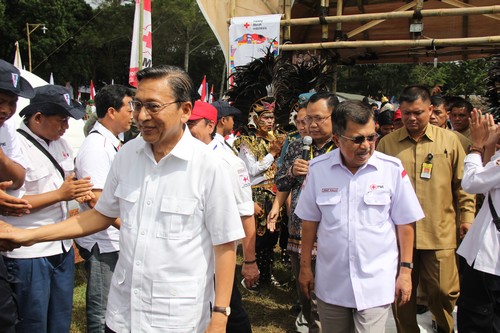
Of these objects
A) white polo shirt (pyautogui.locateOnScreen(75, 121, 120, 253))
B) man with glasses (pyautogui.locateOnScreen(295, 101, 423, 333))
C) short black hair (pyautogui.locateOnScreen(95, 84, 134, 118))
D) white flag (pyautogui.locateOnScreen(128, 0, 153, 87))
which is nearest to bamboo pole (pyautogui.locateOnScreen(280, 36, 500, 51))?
white flag (pyautogui.locateOnScreen(128, 0, 153, 87))

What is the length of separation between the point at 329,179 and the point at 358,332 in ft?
3.19

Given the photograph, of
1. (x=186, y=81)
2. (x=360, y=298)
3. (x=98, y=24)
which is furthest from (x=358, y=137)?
(x=98, y=24)

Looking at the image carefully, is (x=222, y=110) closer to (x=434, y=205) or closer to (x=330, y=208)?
(x=434, y=205)

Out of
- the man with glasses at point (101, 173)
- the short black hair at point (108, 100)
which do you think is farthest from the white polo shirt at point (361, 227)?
the short black hair at point (108, 100)

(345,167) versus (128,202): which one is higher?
(345,167)

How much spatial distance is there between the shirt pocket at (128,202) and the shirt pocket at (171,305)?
12.7 inches

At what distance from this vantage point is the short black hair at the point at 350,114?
2820 mm

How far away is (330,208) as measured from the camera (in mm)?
2920

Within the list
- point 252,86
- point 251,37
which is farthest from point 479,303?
point 251,37

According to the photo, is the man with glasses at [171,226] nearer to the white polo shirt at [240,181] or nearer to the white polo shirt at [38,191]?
the white polo shirt at [240,181]

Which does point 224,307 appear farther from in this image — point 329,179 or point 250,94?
point 250,94

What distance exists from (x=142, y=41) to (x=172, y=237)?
5.12 m

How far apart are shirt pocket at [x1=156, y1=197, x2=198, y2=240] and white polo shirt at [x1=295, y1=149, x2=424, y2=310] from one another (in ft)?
3.81

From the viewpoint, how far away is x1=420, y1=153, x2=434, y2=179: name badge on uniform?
12.6 ft
